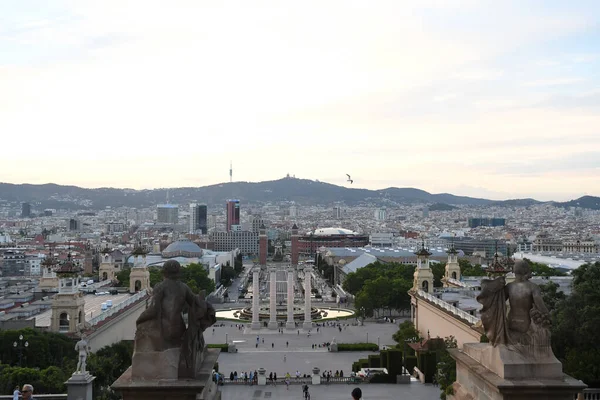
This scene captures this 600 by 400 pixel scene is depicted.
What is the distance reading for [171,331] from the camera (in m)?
6.17

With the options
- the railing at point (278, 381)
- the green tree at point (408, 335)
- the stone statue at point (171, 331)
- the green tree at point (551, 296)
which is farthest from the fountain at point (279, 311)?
the stone statue at point (171, 331)

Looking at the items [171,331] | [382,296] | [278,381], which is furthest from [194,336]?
[382,296]

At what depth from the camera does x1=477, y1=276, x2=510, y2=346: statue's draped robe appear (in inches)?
256

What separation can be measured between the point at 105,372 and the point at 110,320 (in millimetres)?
9557

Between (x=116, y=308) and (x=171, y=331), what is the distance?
32906 mm

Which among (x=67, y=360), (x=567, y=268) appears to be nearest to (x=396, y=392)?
(x=67, y=360)

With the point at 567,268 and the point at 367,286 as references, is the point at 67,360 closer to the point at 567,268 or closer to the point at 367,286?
the point at 367,286

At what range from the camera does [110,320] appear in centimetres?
3500

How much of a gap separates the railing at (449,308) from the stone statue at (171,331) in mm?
26860

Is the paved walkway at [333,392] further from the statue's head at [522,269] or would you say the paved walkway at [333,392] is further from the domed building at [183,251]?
the domed building at [183,251]

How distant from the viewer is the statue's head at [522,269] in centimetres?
672

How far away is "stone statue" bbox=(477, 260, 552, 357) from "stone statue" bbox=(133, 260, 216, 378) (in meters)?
2.63

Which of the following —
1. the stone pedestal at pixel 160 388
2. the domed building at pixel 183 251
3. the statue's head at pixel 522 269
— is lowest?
the domed building at pixel 183 251

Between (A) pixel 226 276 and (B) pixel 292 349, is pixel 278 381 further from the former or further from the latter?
(A) pixel 226 276
